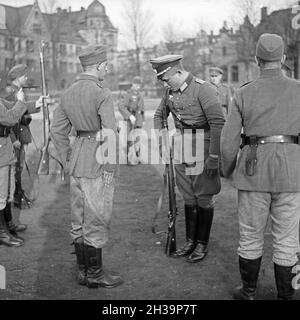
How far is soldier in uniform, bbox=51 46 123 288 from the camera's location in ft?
13.8

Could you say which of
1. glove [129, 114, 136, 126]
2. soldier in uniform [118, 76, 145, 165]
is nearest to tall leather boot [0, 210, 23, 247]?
soldier in uniform [118, 76, 145, 165]

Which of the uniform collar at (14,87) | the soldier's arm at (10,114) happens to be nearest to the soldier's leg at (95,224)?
the soldier's arm at (10,114)

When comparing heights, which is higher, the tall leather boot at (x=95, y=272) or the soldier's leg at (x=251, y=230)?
the soldier's leg at (x=251, y=230)

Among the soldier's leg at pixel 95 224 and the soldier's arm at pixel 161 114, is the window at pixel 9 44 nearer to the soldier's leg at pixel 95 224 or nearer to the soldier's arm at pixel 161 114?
the soldier's arm at pixel 161 114

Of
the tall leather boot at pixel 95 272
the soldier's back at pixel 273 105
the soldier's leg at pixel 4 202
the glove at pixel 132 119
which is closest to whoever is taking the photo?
the soldier's back at pixel 273 105

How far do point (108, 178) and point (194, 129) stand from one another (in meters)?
1.16

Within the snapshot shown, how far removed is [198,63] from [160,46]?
5995mm

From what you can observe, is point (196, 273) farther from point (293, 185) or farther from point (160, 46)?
point (160, 46)

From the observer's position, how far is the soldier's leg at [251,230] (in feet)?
12.3

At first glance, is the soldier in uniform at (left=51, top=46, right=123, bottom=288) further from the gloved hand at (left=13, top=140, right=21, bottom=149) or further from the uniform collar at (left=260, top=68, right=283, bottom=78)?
the gloved hand at (left=13, top=140, right=21, bottom=149)

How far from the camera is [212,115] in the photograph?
473 cm

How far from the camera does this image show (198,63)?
5484 cm

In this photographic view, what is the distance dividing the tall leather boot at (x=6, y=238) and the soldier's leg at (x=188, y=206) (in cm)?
191

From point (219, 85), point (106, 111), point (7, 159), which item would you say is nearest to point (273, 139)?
point (106, 111)
